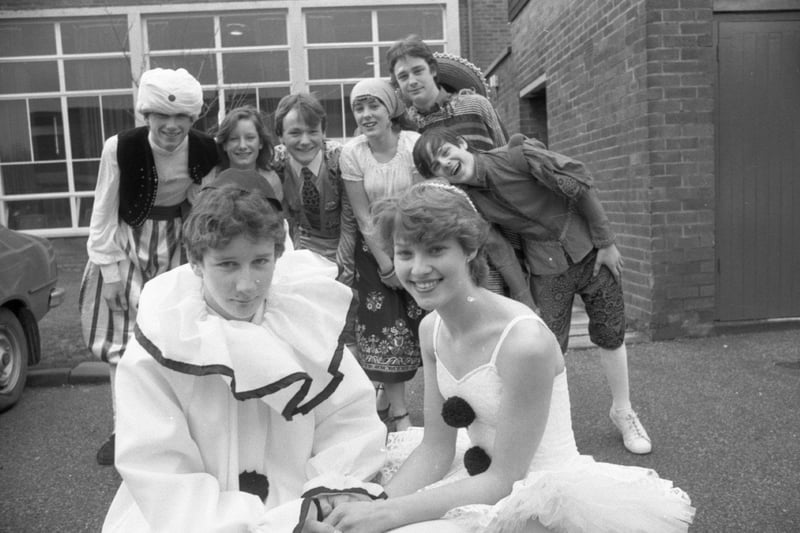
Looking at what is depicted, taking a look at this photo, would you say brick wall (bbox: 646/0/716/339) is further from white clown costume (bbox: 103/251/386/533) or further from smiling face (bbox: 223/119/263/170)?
white clown costume (bbox: 103/251/386/533)

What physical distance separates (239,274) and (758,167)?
16.9 feet

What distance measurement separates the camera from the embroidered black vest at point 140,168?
3520 millimetres

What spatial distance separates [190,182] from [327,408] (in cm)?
192

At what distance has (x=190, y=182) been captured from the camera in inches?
143

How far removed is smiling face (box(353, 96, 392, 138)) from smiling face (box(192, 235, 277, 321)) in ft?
5.62

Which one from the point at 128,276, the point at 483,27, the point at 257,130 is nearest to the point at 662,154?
the point at 257,130

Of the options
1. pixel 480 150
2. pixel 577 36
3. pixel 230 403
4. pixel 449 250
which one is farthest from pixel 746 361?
pixel 230 403

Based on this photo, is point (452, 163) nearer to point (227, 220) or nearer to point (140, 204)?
point (140, 204)

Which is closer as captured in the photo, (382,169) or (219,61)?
(382,169)

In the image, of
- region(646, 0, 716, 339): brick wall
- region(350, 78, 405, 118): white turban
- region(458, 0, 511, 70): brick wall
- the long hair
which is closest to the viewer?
the long hair

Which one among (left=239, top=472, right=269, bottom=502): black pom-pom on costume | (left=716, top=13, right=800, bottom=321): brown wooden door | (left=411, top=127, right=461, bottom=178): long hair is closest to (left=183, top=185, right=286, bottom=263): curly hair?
(left=239, top=472, right=269, bottom=502): black pom-pom on costume

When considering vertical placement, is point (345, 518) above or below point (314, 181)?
below

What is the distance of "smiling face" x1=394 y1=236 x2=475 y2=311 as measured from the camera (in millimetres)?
→ 1989

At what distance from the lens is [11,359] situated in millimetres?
5027
